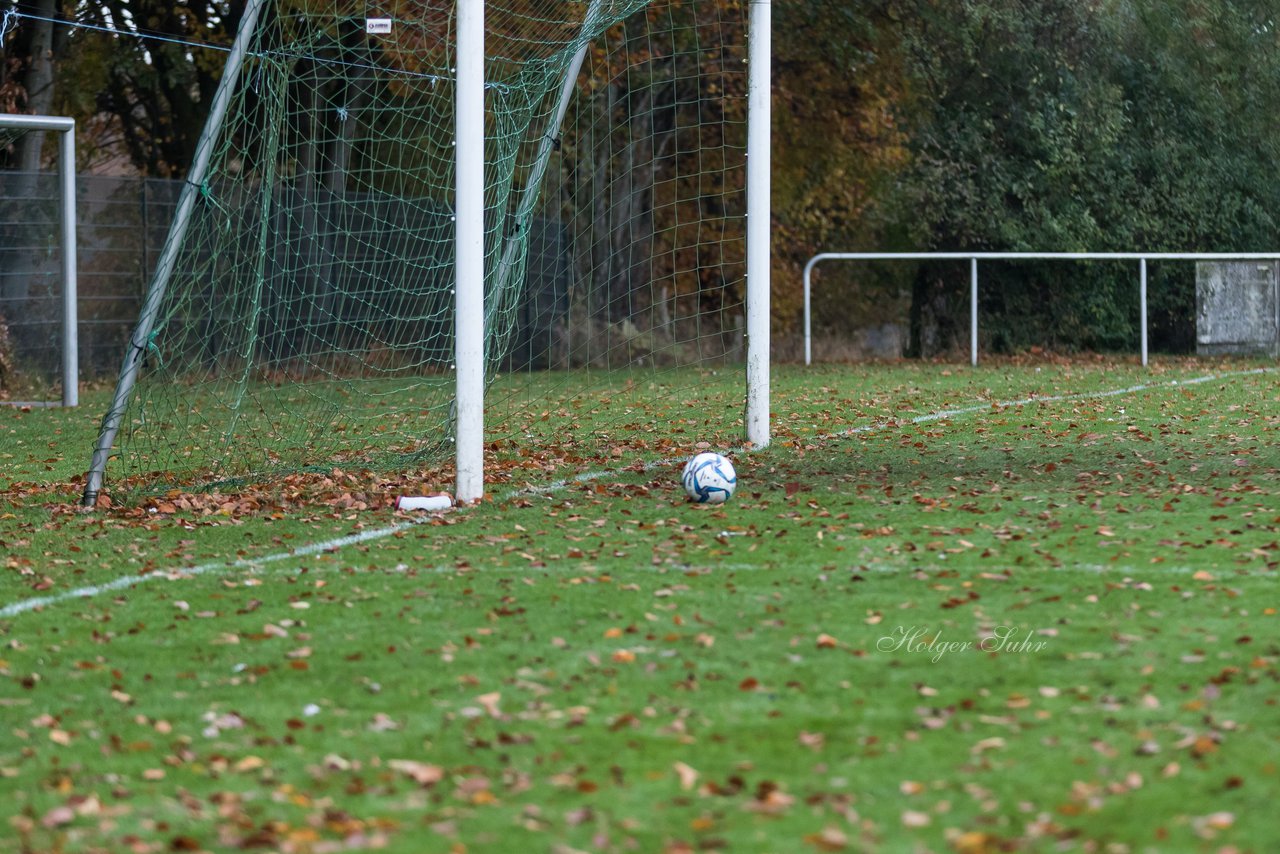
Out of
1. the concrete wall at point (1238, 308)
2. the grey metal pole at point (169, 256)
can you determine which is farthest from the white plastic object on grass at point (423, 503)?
the concrete wall at point (1238, 308)

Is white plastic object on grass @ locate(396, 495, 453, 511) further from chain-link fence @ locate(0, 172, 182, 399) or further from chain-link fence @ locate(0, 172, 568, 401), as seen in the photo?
chain-link fence @ locate(0, 172, 182, 399)

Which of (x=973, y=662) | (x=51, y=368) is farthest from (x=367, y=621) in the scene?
(x=51, y=368)

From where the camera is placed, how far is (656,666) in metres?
4.46

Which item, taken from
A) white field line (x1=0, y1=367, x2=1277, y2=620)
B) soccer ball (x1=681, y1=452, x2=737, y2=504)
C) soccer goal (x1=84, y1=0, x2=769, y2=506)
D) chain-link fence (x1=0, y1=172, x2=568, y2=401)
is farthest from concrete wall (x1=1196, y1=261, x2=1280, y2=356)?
soccer ball (x1=681, y1=452, x2=737, y2=504)

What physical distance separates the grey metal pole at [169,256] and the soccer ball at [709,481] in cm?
275

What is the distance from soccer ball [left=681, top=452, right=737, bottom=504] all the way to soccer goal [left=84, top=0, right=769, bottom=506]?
3.58 feet

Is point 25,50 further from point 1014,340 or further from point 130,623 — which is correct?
point 130,623

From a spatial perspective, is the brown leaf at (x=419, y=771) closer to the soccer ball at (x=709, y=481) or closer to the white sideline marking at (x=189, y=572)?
the white sideline marking at (x=189, y=572)

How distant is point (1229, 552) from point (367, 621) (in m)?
3.15

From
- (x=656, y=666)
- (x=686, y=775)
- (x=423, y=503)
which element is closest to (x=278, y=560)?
(x=423, y=503)

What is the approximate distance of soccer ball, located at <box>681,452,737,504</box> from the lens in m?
7.39

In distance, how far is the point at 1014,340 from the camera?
20656 millimetres

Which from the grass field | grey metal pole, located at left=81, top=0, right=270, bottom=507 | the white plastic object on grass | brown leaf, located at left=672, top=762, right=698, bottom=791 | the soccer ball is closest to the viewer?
the grass field

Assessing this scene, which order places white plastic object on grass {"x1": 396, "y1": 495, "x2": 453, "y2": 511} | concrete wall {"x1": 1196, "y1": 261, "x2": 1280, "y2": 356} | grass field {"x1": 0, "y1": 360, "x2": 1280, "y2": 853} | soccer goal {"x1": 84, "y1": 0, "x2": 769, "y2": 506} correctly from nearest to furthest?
grass field {"x1": 0, "y1": 360, "x2": 1280, "y2": 853} → white plastic object on grass {"x1": 396, "y1": 495, "x2": 453, "y2": 511} → soccer goal {"x1": 84, "y1": 0, "x2": 769, "y2": 506} → concrete wall {"x1": 1196, "y1": 261, "x2": 1280, "y2": 356}
